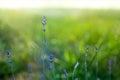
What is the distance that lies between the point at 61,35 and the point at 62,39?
0.10 metres

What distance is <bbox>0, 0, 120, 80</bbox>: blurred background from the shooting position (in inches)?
132

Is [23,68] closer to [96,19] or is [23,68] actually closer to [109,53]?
[109,53]

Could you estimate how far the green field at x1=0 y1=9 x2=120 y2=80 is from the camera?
330 cm

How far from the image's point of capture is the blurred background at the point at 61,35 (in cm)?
335

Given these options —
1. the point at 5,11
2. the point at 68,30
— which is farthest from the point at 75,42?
the point at 5,11

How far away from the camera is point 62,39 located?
397 centimetres

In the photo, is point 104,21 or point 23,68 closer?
point 23,68

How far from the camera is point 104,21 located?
4.21 m


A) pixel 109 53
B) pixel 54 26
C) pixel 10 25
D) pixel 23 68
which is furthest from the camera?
pixel 54 26

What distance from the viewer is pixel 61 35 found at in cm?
407

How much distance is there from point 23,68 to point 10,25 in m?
0.60

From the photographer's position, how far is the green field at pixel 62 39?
3.30m

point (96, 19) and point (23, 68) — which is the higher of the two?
point (96, 19)

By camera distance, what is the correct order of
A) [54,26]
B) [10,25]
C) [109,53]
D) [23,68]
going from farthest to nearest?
1. [54,26]
2. [10,25]
3. [23,68]
4. [109,53]
